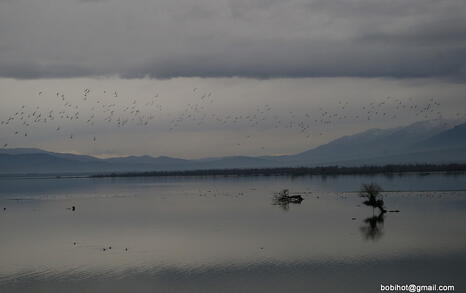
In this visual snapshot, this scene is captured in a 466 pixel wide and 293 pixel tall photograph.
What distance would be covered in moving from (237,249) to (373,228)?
11273 millimetres

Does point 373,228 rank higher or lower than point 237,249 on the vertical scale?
higher

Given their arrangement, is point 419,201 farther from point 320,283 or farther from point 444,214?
point 320,283

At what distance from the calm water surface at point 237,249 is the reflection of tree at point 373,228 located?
0.24 feet

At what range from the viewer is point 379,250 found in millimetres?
32531

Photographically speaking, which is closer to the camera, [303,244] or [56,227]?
[303,244]

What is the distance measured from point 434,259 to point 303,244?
818cm

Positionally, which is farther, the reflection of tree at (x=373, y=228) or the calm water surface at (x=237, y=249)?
the reflection of tree at (x=373, y=228)

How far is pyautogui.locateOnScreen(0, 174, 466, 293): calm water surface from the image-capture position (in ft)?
86.4

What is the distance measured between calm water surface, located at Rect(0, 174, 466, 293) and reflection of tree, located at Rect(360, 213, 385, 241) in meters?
0.07

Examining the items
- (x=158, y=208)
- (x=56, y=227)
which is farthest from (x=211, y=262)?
A: (x=158, y=208)

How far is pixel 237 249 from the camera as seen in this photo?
34312 millimetres

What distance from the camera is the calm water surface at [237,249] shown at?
26.3m

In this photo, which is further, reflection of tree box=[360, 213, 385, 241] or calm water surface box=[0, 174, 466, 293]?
reflection of tree box=[360, 213, 385, 241]

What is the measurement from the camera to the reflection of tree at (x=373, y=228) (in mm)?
37334
